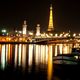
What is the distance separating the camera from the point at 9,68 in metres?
25.4

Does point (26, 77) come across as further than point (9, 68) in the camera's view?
No

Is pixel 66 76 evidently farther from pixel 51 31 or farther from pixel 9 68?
pixel 51 31

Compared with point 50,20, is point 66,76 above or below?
below

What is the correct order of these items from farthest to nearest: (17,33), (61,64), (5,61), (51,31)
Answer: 1. (17,33)
2. (51,31)
3. (5,61)
4. (61,64)

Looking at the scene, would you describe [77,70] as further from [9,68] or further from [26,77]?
[9,68]

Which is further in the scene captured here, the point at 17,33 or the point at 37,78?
the point at 17,33

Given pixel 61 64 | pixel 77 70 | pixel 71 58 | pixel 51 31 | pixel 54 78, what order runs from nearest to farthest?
pixel 54 78
pixel 77 70
pixel 61 64
pixel 71 58
pixel 51 31

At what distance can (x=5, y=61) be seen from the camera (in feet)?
96.3

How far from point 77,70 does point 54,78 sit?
225 cm

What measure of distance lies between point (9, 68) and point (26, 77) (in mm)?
3876

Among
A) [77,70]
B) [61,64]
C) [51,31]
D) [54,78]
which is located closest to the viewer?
[54,78]

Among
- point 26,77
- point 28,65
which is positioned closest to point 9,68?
point 28,65

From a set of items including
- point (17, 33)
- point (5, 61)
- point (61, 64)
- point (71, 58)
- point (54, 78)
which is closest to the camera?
point (54, 78)

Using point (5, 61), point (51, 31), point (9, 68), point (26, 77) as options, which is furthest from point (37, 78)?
point (51, 31)
